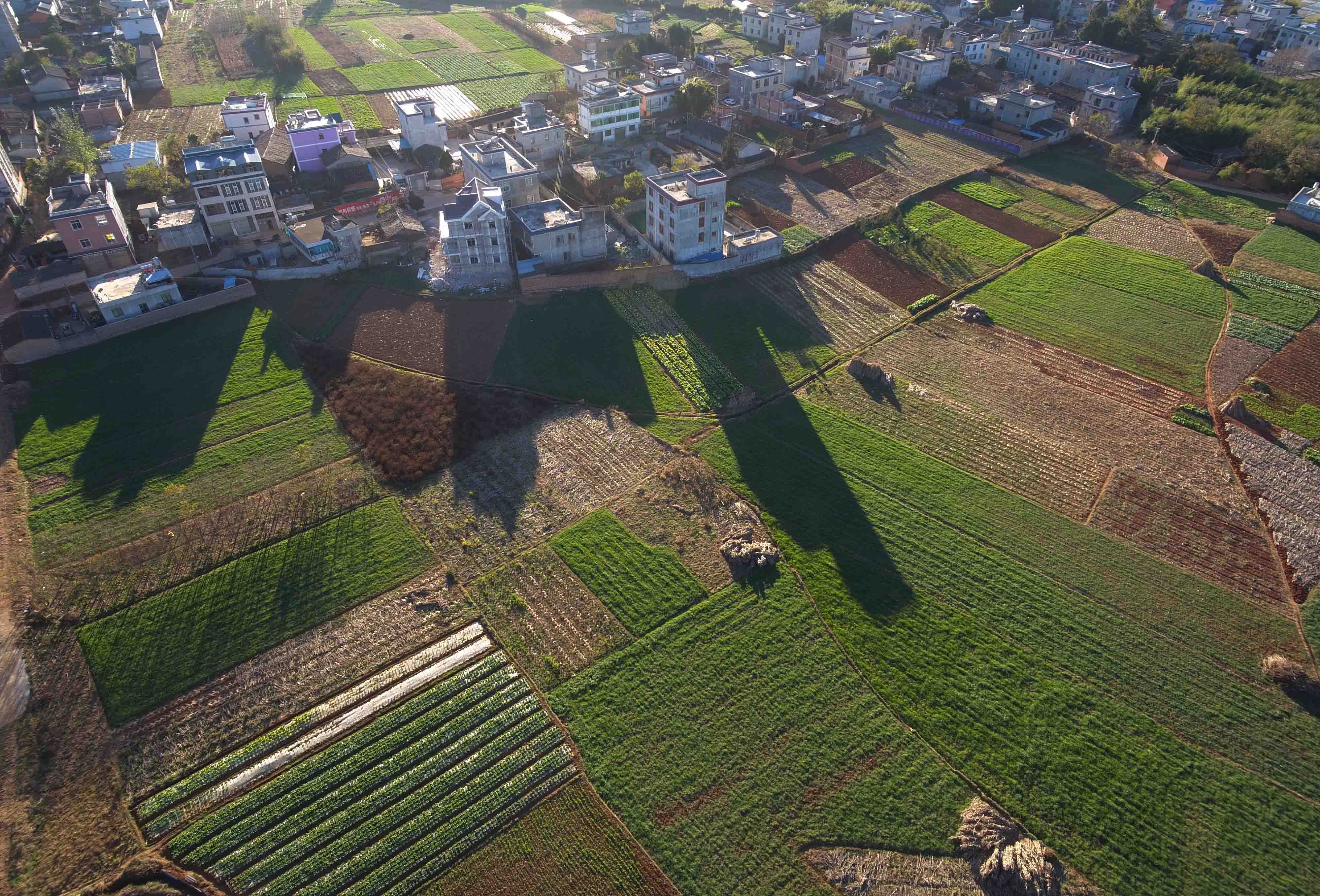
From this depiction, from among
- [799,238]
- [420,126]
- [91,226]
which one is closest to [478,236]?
[420,126]

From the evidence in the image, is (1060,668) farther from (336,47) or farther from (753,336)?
(336,47)

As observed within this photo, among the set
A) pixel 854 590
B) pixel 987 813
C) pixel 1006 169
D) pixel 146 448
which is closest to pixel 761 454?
pixel 854 590

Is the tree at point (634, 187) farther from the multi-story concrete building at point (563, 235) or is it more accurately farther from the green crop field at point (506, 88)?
the green crop field at point (506, 88)

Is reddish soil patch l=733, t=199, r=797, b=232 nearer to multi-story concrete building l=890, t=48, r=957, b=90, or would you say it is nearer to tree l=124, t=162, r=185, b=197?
multi-story concrete building l=890, t=48, r=957, b=90

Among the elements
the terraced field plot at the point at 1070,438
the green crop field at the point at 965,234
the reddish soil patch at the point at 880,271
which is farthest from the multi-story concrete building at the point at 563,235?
the green crop field at the point at 965,234

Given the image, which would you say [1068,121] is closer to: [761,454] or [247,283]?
[761,454]

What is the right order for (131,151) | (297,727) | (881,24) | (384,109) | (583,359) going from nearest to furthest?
1. (297,727)
2. (583,359)
3. (131,151)
4. (384,109)
5. (881,24)
